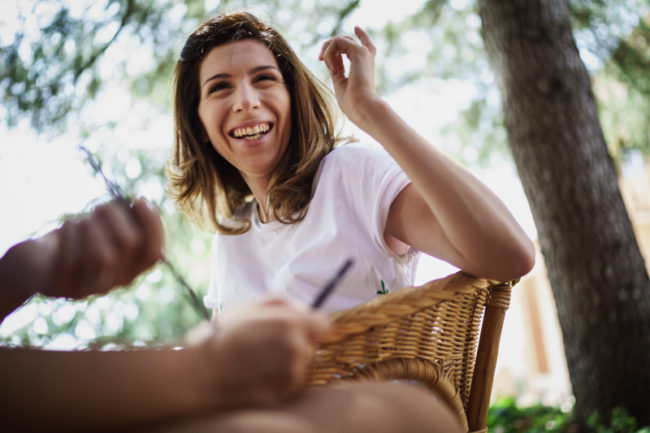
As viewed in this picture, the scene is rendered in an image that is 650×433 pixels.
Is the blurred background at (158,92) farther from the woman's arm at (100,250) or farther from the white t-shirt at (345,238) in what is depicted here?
the woman's arm at (100,250)

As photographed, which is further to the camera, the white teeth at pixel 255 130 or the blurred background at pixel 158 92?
the blurred background at pixel 158 92

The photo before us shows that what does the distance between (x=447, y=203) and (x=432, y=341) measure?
0.26 metres

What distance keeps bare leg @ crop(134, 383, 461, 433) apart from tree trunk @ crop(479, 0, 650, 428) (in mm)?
2625

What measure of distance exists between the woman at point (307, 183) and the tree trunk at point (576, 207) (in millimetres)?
1681

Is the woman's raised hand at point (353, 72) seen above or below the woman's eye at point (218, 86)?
below

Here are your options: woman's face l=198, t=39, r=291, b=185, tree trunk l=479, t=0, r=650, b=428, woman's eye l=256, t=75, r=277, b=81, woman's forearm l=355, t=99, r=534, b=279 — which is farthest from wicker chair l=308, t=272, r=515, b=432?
tree trunk l=479, t=0, r=650, b=428

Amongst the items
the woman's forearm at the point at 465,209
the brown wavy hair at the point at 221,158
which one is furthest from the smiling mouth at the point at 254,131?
the woman's forearm at the point at 465,209

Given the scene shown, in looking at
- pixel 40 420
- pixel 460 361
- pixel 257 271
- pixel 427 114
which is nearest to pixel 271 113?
pixel 257 271

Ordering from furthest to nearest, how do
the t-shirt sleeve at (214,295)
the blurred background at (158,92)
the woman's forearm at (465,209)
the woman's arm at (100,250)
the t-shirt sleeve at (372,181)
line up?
the blurred background at (158,92), the t-shirt sleeve at (214,295), the t-shirt sleeve at (372,181), the woman's forearm at (465,209), the woman's arm at (100,250)

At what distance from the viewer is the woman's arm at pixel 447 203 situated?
3.66ft

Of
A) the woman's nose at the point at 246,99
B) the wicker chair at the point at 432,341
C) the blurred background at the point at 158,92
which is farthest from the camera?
the blurred background at the point at 158,92

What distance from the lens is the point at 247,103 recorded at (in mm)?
1689

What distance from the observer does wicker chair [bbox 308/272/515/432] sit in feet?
3.15

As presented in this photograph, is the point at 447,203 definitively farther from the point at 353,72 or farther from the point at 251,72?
the point at 251,72
